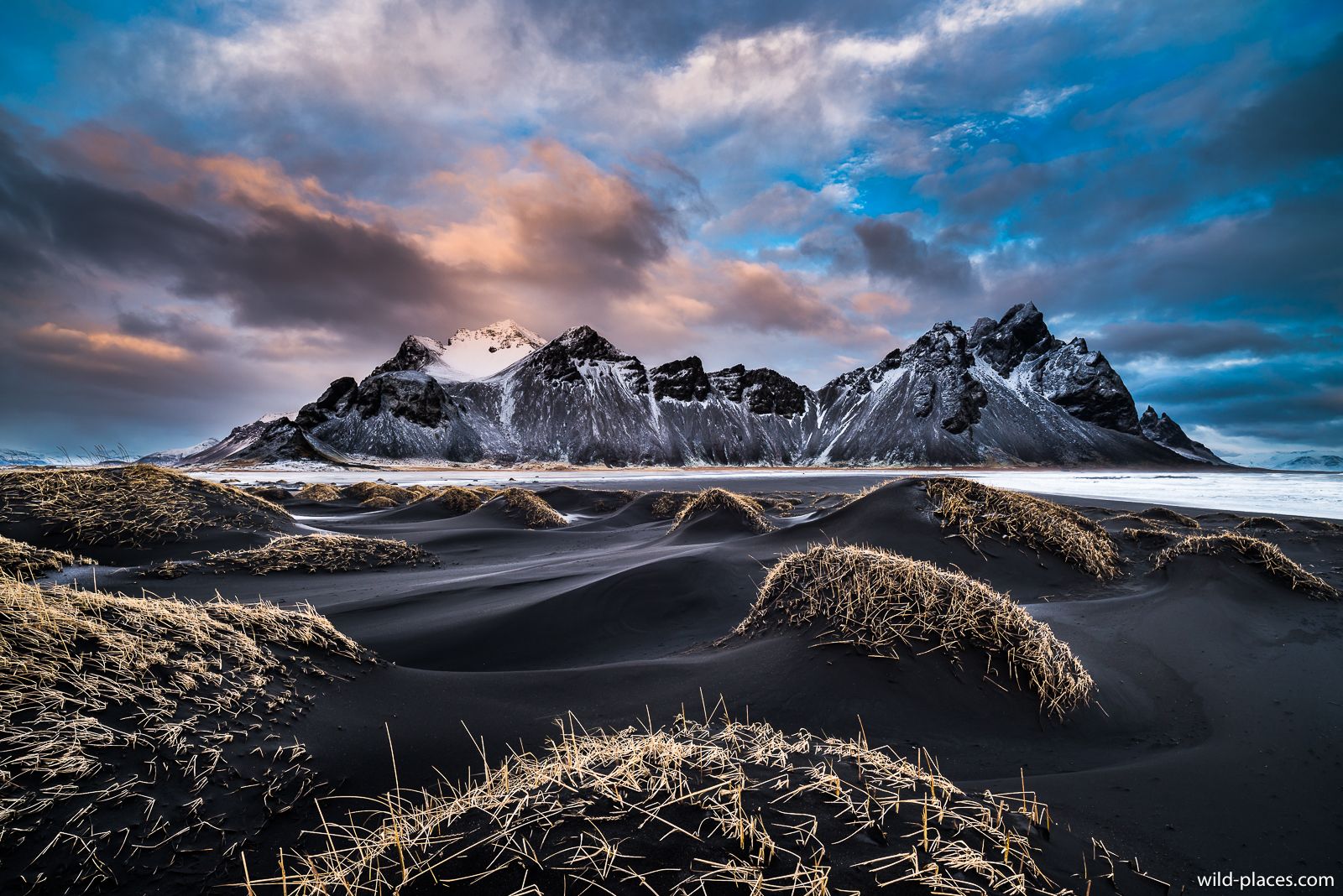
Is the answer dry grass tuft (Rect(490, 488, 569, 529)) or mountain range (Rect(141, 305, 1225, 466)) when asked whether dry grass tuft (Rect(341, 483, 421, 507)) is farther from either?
mountain range (Rect(141, 305, 1225, 466))

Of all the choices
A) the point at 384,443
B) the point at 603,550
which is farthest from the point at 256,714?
the point at 384,443

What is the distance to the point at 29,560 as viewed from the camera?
765 centimetres

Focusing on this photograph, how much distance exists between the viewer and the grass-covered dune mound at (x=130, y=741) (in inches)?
84.9

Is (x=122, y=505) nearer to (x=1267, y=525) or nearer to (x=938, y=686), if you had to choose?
(x=938, y=686)

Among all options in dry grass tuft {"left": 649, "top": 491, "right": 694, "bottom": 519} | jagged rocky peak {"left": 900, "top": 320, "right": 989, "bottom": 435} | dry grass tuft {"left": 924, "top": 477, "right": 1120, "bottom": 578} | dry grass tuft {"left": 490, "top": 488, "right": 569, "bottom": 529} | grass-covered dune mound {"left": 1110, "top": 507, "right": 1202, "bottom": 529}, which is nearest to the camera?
dry grass tuft {"left": 924, "top": 477, "right": 1120, "bottom": 578}

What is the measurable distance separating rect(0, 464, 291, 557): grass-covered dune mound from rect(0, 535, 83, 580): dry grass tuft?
218 centimetres

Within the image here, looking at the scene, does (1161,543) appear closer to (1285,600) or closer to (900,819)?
(1285,600)

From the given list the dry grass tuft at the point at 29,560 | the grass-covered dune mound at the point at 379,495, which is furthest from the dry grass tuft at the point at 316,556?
the grass-covered dune mound at the point at 379,495

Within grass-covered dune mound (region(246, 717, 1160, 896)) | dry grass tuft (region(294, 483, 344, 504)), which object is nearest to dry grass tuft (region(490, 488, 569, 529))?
dry grass tuft (region(294, 483, 344, 504))

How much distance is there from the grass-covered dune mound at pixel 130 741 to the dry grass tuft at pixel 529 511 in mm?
16270

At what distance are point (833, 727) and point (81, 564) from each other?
1177 cm

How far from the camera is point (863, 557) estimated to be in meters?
5.77

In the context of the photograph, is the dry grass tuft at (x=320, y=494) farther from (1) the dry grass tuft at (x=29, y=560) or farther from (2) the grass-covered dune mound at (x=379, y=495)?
(1) the dry grass tuft at (x=29, y=560)

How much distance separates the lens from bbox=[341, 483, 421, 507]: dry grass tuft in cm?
2970
